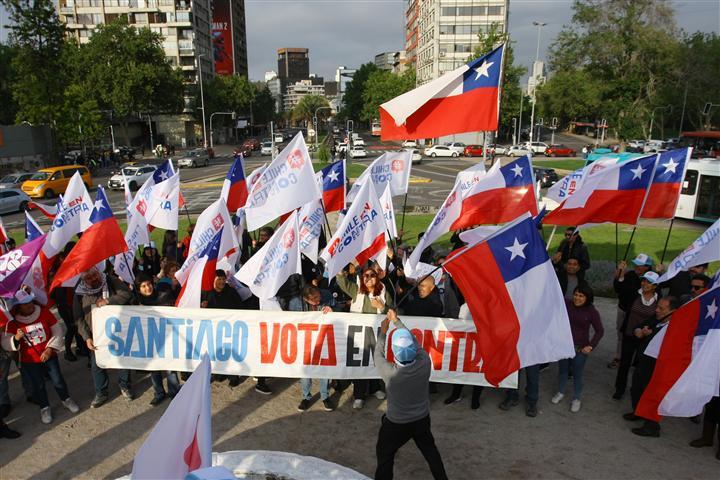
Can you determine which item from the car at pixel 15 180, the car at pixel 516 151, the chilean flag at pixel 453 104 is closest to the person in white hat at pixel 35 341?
the chilean flag at pixel 453 104

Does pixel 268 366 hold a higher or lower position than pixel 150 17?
lower

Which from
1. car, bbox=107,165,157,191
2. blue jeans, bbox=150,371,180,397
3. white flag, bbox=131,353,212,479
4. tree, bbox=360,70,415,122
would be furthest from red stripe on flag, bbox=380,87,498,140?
tree, bbox=360,70,415,122

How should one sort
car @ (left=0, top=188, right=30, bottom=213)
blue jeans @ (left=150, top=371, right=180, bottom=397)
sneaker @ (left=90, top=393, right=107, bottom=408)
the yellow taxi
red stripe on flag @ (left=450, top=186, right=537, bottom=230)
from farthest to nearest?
the yellow taxi < car @ (left=0, top=188, right=30, bottom=213) < red stripe on flag @ (left=450, top=186, right=537, bottom=230) < blue jeans @ (left=150, top=371, right=180, bottom=397) < sneaker @ (left=90, top=393, right=107, bottom=408)

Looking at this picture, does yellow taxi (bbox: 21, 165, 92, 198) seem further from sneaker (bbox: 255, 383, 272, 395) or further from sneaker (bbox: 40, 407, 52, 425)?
sneaker (bbox: 255, 383, 272, 395)

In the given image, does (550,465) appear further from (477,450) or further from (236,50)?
(236,50)

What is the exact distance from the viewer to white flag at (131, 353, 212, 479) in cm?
268

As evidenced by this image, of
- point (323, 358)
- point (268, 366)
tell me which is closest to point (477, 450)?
point (323, 358)

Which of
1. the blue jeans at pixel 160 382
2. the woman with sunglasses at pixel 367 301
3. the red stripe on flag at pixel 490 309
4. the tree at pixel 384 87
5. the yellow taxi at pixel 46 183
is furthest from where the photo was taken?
the tree at pixel 384 87

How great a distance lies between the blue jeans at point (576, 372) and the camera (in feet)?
20.0

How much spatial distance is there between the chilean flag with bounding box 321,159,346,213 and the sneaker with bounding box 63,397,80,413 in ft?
16.5

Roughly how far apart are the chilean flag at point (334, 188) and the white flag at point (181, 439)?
262 inches

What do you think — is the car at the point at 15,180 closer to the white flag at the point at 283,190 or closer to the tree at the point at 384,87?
the white flag at the point at 283,190

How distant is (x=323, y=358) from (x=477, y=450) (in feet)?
6.77

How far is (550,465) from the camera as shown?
5.21 m
